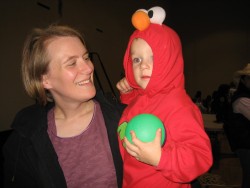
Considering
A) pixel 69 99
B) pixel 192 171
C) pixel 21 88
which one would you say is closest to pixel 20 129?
pixel 69 99

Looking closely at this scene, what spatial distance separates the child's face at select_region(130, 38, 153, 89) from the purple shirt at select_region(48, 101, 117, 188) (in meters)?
0.40

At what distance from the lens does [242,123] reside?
2811mm

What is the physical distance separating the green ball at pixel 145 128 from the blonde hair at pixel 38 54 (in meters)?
0.77

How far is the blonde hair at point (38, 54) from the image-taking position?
60.8 inches

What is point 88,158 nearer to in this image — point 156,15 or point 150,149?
point 150,149

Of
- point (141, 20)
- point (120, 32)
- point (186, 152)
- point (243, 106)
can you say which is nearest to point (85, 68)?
point (141, 20)

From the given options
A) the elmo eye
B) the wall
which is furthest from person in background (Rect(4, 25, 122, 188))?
the wall

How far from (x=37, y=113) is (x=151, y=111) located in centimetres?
80

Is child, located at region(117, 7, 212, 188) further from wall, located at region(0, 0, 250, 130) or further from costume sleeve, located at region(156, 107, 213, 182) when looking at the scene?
wall, located at region(0, 0, 250, 130)

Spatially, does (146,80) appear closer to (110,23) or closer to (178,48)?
(178,48)

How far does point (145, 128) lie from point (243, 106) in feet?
6.93

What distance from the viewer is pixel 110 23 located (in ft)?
23.1

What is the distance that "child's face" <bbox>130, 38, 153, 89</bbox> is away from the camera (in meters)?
1.40

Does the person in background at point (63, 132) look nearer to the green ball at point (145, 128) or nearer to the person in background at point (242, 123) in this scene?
the green ball at point (145, 128)
